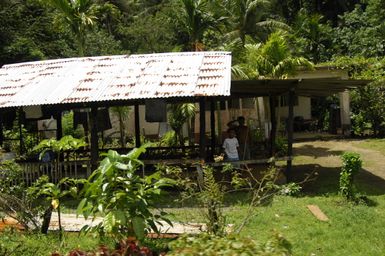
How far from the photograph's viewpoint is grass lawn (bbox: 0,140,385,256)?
6664 millimetres

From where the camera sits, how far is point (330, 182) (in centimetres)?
1118

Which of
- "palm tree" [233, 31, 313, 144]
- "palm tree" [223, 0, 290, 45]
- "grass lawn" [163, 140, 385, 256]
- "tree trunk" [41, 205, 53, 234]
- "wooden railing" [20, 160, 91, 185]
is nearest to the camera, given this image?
"grass lawn" [163, 140, 385, 256]

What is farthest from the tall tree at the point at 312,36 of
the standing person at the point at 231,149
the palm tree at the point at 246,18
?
the standing person at the point at 231,149

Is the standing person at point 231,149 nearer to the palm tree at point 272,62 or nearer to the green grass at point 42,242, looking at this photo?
the palm tree at point 272,62

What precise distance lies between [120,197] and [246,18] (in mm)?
19060

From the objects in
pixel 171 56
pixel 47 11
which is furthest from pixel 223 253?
pixel 47 11

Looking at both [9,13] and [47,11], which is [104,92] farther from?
[47,11]

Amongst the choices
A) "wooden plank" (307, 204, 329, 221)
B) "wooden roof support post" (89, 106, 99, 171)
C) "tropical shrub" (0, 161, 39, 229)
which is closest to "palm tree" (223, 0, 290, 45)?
"wooden roof support post" (89, 106, 99, 171)

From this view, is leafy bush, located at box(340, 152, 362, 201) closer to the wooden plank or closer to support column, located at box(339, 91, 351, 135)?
the wooden plank

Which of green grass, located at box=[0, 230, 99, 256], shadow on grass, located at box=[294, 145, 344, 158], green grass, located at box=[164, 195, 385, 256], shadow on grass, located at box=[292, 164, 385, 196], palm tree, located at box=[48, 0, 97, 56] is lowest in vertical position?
green grass, located at box=[164, 195, 385, 256]

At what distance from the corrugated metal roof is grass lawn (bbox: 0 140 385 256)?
2.38m

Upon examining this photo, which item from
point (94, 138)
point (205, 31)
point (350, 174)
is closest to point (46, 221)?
point (94, 138)

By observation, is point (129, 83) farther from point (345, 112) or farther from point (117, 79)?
point (345, 112)

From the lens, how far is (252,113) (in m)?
20.6
